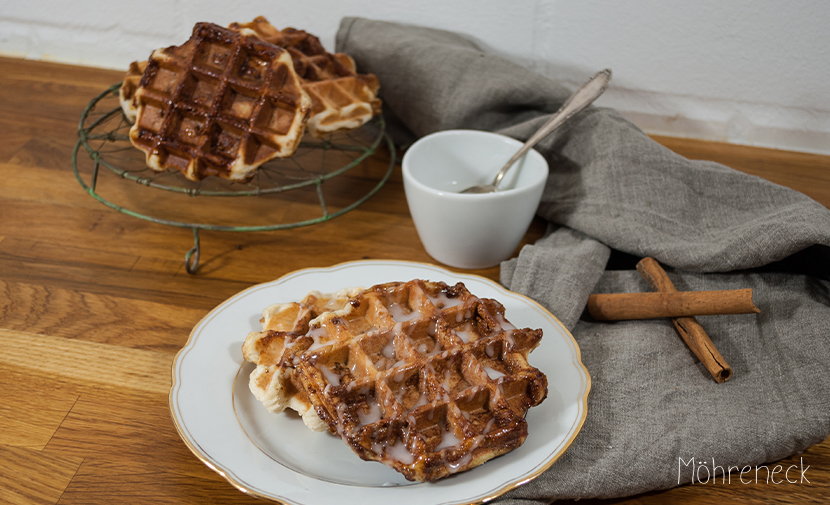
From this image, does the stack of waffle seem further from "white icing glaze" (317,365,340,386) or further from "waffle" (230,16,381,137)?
"white icing glaze" (317,365,340,386)

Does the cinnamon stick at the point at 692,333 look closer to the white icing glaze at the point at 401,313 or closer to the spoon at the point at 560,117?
the spoon at the point at 560,117

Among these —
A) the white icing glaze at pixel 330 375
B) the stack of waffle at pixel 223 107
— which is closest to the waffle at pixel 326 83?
the stack of waffle at pixel 223 107

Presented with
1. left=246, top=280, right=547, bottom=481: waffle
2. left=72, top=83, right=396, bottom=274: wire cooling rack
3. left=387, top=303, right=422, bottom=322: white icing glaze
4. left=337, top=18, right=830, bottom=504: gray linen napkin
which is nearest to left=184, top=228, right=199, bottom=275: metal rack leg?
left=72, top=83, right=396, bottom=274: wire cooling rack

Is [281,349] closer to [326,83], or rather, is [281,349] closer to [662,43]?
[326,83]

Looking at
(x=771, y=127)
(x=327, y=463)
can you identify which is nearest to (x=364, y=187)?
(x=327, y=463)

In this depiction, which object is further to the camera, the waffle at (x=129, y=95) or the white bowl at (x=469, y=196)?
the waffle at (x=129, y=95)

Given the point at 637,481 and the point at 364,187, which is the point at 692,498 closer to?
the point at 637,481
